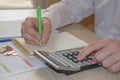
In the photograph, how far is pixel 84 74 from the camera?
62cm

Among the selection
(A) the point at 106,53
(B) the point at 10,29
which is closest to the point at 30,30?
(B) the point at 10,29

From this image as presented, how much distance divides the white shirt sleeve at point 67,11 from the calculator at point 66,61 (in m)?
0.30

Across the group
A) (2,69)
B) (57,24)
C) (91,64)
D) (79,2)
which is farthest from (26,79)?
(79,2)

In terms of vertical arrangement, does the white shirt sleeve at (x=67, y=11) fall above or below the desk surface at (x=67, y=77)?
above

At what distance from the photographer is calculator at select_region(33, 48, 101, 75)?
0.58 m

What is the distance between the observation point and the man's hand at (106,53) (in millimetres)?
628

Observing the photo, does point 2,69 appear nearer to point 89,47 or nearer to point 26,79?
point 26,79

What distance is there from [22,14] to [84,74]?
0.70 meters

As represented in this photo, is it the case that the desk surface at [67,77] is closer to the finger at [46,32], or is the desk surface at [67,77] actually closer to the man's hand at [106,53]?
the man's hand at [106,53]

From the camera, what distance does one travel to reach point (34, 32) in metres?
0.77

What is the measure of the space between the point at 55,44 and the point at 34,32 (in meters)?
0.08

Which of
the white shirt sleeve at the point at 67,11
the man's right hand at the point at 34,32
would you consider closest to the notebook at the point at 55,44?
the man's right hand at the point at 34,32

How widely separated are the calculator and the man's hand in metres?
0.02

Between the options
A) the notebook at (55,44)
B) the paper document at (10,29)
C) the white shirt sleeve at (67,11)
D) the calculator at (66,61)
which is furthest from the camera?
the white shirt sleeve at (67,11)
